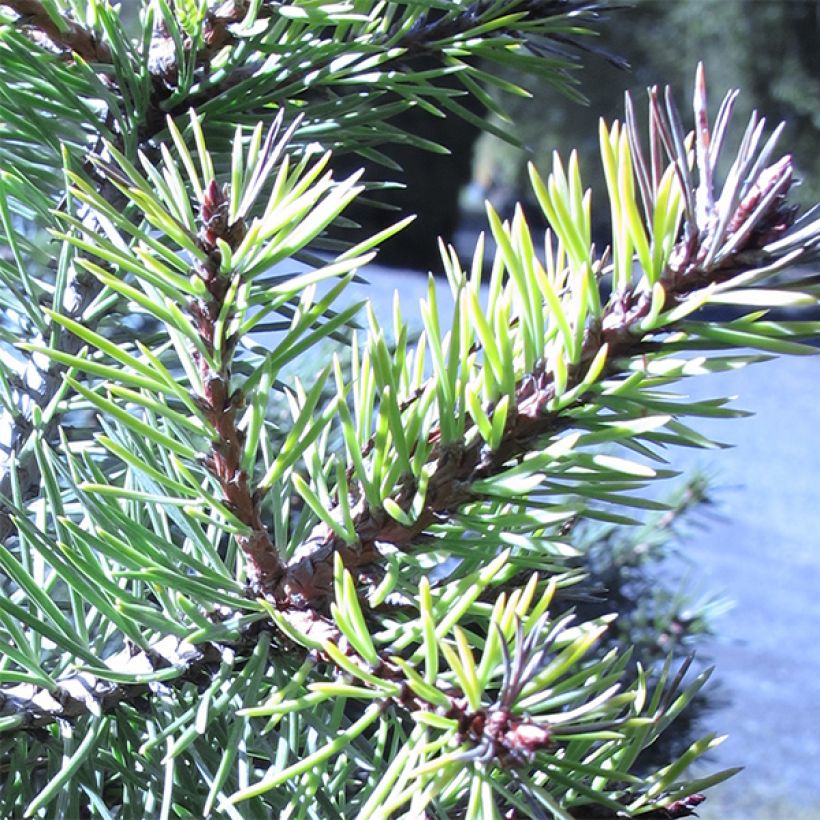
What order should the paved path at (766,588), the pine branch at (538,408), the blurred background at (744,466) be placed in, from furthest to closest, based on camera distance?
the paved path at (766,588)
the blurred background at (744,466)
the pine branch at (538,408)

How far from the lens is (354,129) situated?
24 centimetres

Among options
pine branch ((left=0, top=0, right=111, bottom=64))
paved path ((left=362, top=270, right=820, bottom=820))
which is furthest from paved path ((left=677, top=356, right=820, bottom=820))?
pine branch ((left=0, top=0, right=111, bottom=64))

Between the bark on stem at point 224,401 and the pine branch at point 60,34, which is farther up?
the pine branch at point 60,34

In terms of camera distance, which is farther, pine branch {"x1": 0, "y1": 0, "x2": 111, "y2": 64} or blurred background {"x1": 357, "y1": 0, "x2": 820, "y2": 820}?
blurred background {"x1": 357, "y1": 0, "x2": 820, "y2": 820}

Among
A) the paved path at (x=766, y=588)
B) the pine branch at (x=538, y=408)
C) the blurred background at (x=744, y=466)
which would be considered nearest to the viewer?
the pine branch at (x=538, y=408)

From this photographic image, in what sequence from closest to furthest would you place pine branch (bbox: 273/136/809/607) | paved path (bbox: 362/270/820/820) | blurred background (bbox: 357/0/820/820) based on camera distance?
1. pine branch (bbox: 273/136/809/607)
2. blurred background (bbox: 357/0/820/820)
3. paved path (bbox: 362/270/820/820)

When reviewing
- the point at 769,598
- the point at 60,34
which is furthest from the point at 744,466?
the point at 60,34

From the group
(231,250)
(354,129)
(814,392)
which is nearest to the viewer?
(231,250)

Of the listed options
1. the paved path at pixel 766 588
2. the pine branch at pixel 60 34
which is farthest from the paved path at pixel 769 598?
the pine branch at pixel 60 34

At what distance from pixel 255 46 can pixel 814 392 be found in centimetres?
194

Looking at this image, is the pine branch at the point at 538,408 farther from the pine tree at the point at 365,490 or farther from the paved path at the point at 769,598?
the paved path at the point at 769,598

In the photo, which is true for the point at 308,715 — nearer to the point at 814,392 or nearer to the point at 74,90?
the point at 74,90

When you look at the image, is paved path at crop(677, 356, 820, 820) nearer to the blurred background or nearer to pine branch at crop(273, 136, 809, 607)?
the blurred background

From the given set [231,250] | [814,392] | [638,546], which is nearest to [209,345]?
[231,250]
